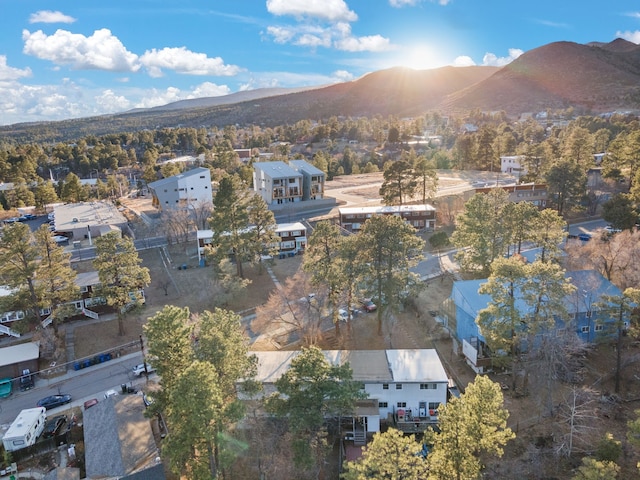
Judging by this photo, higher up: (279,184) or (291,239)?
(279,184)

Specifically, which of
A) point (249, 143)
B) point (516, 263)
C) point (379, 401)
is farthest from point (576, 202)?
point (249, 143)

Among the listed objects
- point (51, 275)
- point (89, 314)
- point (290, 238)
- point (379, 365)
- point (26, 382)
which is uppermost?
point (51, 275)

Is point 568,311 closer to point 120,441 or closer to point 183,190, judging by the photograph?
point 120,441

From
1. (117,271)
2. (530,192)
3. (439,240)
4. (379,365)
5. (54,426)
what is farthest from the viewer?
(530,192)

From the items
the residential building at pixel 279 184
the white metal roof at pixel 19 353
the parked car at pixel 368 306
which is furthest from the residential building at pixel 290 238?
the white metal roof at pixel 19 353

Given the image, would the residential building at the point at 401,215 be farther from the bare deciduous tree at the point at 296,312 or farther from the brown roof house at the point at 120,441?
the brown roof house at the point at 120,441

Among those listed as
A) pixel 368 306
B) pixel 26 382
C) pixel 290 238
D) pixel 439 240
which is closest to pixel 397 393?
pixel 368 306
